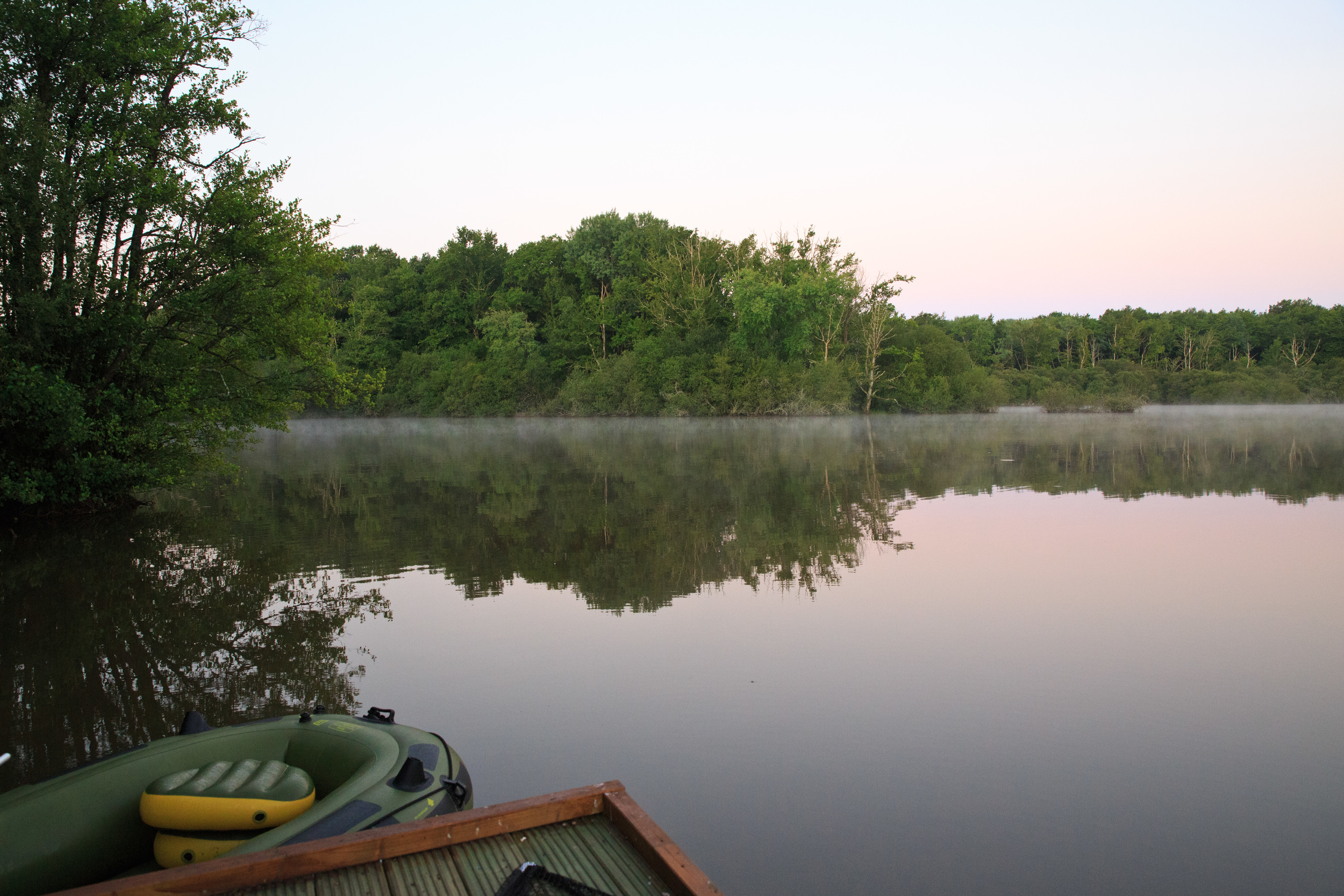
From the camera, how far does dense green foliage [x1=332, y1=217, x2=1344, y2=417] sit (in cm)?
5069

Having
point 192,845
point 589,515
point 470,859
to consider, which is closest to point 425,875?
point 470,859

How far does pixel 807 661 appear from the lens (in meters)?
6.42

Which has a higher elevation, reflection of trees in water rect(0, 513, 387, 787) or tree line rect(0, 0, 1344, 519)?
tree line rect(0, 0, 1344, 519)

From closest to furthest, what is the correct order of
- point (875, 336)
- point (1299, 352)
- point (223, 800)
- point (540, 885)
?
1. point (540, 885)
2. point (223, 800)
3. point (875, 336)
4. point (1299, 352)

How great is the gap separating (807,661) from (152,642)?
536 cm

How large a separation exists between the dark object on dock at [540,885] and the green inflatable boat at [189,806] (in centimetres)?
65

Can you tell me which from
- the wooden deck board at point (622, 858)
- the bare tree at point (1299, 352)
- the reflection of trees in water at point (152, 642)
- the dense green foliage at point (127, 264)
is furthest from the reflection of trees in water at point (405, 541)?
the bare tree at point (1299, 352)

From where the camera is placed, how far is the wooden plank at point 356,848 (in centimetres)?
277

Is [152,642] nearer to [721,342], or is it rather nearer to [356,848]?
[356,848]

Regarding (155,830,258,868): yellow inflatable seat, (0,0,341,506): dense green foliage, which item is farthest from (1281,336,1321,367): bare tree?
(155,830,258,868): yellow inflatable seat

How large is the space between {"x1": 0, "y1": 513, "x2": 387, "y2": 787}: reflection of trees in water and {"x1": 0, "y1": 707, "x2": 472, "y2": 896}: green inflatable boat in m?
1.48

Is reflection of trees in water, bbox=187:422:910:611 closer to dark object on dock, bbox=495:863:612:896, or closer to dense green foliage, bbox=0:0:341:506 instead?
dense green foliage, bbox=0:0:341:506

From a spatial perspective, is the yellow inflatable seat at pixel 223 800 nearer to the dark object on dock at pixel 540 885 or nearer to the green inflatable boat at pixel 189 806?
the green inflatable boat at pixel 189 806

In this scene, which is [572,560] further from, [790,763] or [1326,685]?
[1326,685]
